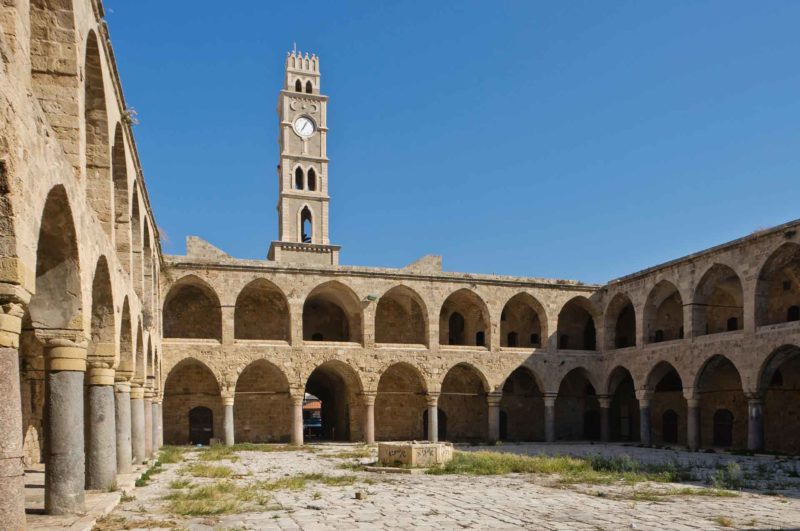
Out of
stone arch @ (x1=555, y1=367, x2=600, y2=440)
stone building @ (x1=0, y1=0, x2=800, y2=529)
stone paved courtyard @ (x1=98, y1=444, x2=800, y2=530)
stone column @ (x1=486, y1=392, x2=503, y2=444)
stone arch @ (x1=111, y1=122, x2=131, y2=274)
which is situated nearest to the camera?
stone building @ (x1=0, y1=0, x2=800, y2=529)

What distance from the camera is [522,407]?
1194 inches

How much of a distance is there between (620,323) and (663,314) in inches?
91.0

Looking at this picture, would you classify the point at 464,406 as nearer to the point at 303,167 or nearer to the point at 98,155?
the point at 303,167

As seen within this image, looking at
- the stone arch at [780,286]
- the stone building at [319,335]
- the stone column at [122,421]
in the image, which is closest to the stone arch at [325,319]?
the stone building at [319,335]

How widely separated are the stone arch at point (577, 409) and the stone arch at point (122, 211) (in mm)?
22302

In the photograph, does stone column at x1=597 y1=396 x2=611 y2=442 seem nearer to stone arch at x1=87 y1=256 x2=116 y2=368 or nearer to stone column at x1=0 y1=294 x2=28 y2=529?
stone arch at x1=87 y1=256 x2=116 y2=368

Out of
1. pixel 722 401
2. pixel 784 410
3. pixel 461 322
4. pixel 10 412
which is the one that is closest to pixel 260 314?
pixel 461 322

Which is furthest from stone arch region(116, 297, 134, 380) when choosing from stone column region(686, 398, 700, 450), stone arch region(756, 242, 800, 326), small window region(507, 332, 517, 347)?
small window region(507, 332, 517, 347)

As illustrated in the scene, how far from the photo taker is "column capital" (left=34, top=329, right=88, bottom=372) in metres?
7.70

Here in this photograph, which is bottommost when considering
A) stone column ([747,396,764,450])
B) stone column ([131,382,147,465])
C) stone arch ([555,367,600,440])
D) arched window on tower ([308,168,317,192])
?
stone arch ([555,367,600,440])

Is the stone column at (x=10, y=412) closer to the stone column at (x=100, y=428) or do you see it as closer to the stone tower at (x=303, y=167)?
the stone column at (x=100, y=428)

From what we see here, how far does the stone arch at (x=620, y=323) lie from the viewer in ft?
92.2

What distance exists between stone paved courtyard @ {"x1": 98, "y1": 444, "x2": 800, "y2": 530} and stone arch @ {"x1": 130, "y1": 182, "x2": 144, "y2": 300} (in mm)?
3945

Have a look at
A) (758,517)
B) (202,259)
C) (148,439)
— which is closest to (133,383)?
(148,439)
